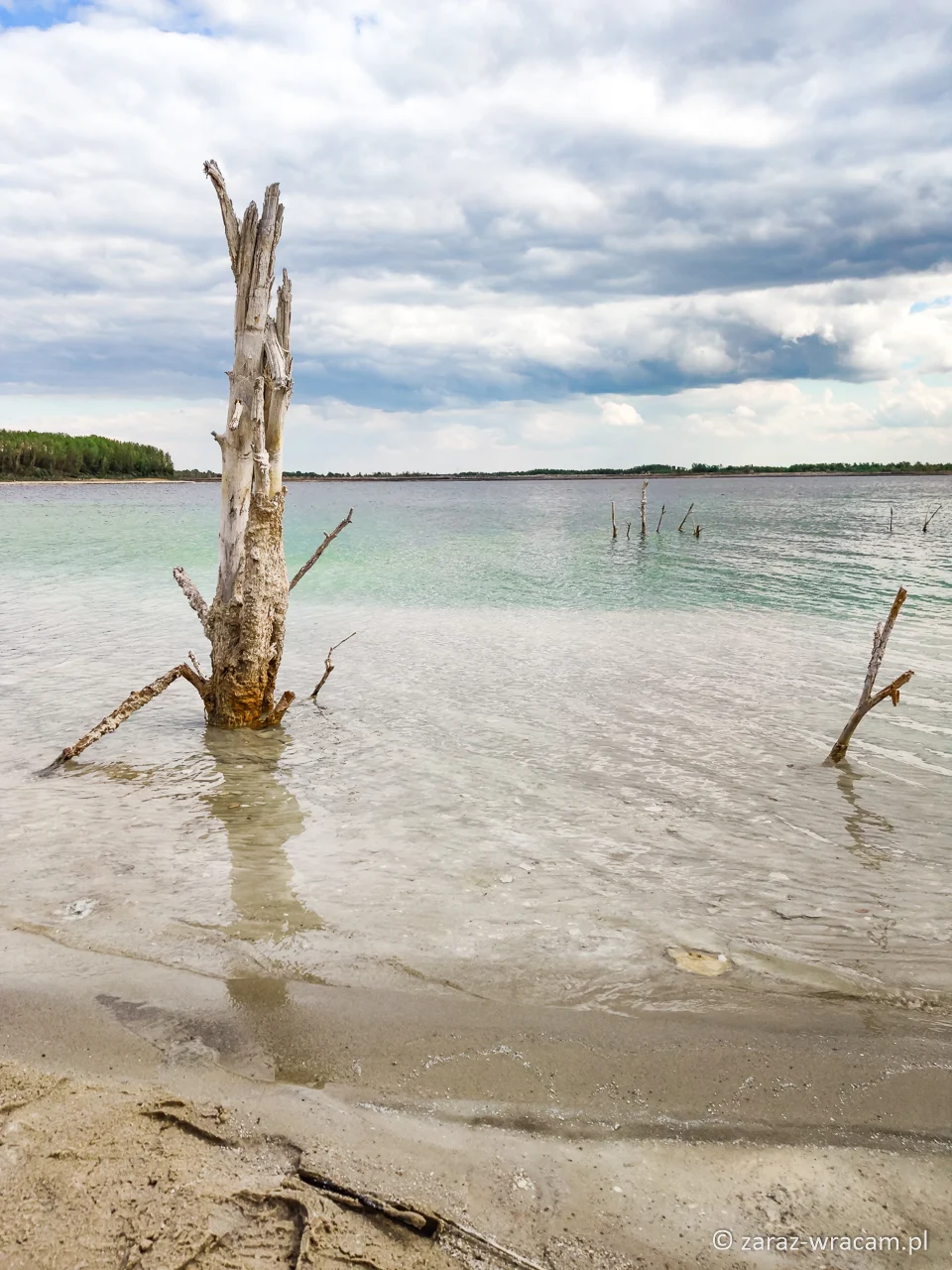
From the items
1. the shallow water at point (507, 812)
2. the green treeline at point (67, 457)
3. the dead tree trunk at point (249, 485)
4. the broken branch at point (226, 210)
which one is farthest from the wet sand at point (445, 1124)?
the green treeline at point (67, 457)

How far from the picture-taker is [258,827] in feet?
21.5

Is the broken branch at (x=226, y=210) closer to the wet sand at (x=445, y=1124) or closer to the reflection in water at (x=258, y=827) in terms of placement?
the reflection in water at (x=258, y=827)

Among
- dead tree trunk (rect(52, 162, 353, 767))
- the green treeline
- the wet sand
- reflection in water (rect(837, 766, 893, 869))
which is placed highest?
the green treeline

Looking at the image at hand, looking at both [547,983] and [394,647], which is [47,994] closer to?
[547,983]

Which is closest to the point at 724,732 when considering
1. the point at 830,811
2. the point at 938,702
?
the point at 830,811

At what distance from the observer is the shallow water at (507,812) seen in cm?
468

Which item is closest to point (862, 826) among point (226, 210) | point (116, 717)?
point (116, 717)

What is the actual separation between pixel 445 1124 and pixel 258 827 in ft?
12.6

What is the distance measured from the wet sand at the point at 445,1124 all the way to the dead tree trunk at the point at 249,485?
4.92m

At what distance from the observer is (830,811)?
7.02 meters

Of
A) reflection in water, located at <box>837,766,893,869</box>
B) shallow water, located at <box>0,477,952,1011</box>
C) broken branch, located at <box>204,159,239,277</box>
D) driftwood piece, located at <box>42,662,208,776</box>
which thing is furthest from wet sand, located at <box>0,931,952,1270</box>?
broken branch, located at <box>204,159,239,277</box>

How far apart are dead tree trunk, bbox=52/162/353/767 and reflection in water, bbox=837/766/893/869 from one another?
620 centimetres

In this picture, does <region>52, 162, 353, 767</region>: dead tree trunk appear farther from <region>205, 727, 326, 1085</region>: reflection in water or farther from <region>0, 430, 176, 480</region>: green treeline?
<region>0, 430, 176, 480</region>: green treeline

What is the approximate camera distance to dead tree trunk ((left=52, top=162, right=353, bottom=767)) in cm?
826
